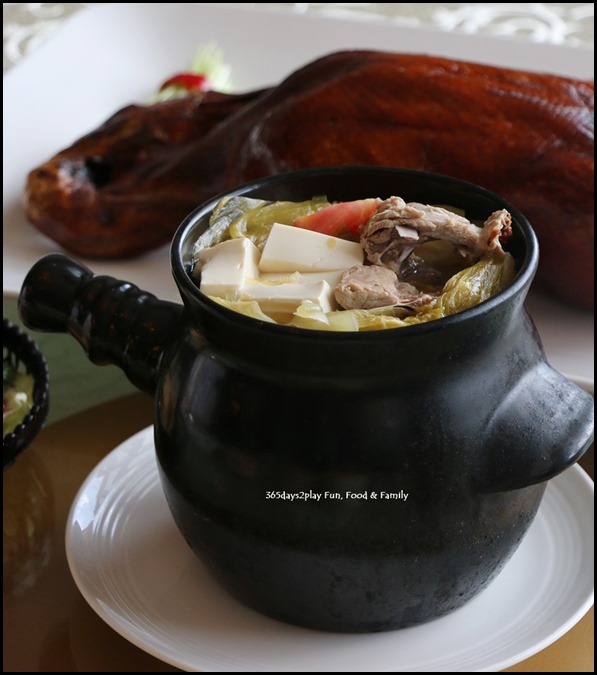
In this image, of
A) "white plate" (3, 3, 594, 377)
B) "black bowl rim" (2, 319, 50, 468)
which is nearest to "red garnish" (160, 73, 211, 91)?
"white plate" (3, 3, 594, 377)

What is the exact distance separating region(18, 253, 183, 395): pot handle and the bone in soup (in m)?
0.06

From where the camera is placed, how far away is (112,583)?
72 centimetres

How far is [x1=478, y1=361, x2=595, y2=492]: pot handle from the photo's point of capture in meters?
0.63

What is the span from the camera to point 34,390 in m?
0.89

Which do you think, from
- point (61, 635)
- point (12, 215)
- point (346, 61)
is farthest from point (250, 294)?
point (12, 215)

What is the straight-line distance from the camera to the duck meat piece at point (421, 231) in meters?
0.66

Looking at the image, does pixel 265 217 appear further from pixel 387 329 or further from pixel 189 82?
pixel 189 82

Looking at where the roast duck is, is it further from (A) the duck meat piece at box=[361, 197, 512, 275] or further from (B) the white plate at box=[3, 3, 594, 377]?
(A) the duck meat piece at box=[361, 197, 512, 275]

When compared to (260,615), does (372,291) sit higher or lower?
higher

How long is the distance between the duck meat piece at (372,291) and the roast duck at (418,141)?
459 mm

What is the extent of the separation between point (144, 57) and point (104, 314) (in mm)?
1182

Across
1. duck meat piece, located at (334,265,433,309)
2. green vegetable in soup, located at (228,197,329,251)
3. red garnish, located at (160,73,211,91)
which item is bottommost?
red garnish, located at (160,73,211,91)

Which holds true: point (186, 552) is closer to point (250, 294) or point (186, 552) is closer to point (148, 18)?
point (250, 294)

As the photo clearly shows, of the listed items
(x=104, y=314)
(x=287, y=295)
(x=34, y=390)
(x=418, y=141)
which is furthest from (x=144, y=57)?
(x=287, y=295)
